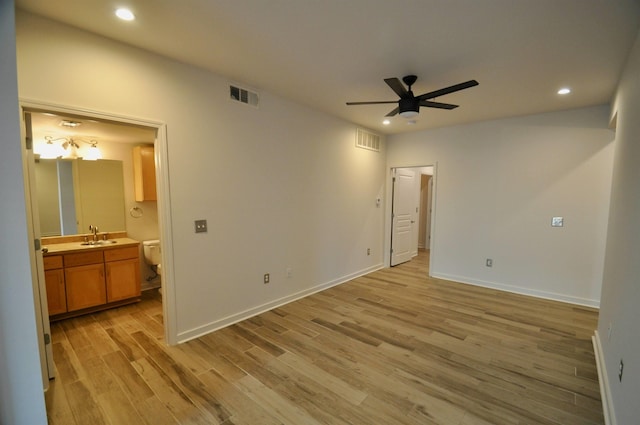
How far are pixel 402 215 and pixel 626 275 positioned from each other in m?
4.41

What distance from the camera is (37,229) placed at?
85.6 inches

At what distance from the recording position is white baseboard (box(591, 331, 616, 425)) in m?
1.86

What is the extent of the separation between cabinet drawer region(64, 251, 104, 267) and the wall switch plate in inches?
69.6

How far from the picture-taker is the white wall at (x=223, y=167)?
2236 mm

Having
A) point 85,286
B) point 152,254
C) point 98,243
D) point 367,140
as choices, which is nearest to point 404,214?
point 367,140

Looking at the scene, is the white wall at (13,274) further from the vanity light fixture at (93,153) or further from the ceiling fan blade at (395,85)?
the vanity light fixture at (93,153)

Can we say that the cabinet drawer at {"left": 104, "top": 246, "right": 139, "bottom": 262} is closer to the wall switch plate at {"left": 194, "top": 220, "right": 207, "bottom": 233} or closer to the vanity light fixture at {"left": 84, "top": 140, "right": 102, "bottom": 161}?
the vanity light fixture at {"left": 84, "top": 140, "right": 102, "bottom": 161}

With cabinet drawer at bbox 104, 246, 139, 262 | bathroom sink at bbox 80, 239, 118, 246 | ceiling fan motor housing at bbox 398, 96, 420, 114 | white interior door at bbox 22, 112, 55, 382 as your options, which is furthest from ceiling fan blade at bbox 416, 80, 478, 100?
bathroom sink at bbox 80, 239, 118, 246

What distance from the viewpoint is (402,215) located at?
6.26 meters

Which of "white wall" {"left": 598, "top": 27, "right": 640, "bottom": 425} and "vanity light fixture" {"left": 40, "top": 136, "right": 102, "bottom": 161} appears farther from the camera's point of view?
"vanity light fixture" {"left": 40, "top": 136, "right": 102, "bottom": 161}

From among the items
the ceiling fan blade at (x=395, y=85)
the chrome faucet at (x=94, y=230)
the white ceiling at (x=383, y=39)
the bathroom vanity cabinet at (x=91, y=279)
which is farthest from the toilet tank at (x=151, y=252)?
the ceiling fan blade at (x=395, y=85)

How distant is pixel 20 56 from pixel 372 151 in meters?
4.73

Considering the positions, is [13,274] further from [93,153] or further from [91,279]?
[93,153]

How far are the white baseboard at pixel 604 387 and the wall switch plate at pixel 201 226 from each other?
358 centimetres
